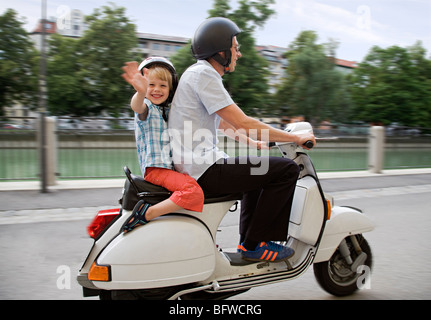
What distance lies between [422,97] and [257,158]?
187 ft

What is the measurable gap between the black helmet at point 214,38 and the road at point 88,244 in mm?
1780

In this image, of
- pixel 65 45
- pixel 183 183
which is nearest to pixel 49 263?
pixel 183 183

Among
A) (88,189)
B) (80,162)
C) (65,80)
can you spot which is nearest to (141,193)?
(88,189)

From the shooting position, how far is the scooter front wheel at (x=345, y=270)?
3135 millimetres

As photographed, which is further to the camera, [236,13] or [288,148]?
[236,13]

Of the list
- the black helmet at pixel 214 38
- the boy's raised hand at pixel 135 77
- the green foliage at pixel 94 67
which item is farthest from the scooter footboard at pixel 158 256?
the green foliage at pixel 94 67

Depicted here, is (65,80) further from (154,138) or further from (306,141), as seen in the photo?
(306,141)

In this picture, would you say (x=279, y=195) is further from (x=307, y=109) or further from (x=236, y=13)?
(x=307, y=109)

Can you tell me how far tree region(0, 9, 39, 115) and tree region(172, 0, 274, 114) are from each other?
14296 mm

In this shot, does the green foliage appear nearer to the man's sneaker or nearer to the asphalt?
the asphalt

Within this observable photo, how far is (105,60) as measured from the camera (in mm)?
45500

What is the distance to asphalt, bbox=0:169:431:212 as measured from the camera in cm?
622

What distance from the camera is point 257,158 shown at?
268cm

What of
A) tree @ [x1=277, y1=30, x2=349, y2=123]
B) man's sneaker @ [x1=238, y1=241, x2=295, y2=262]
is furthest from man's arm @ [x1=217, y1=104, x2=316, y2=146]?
tree @ [x1=277, y1=30, x2=349, y2=123]
